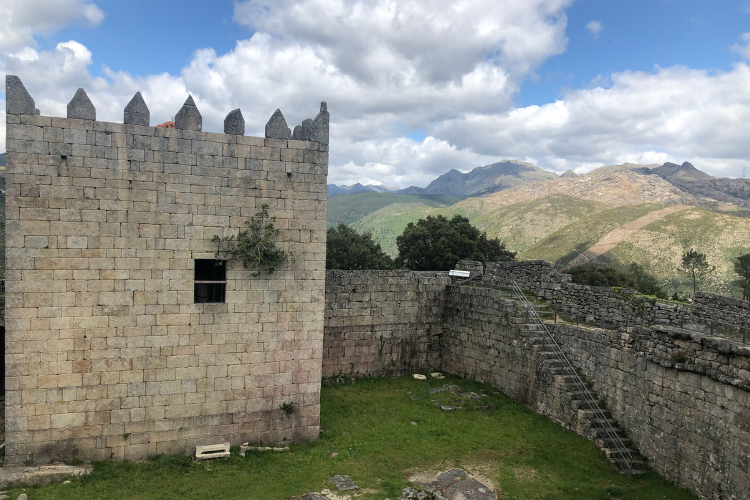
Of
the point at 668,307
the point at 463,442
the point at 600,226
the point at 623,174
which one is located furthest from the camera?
the point at 623,174

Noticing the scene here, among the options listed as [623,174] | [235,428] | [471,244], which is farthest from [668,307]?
[623,174]

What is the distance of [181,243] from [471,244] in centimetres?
3392

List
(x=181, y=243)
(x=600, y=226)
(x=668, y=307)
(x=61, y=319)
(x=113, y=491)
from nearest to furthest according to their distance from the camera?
(x=113, y=491), (x=61, y=319), (x=181, y=243), (x=668, y=307), (x=600, y=226)

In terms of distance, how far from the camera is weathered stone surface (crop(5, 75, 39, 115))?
30.9 feet

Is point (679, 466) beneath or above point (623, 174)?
beneath

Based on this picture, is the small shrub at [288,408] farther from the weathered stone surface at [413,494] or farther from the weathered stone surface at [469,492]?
the weathered stone surface at [469,492]

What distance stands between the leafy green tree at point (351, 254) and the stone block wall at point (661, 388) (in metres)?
29.5

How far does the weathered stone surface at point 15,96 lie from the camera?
371 inches

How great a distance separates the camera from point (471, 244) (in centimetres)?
4181

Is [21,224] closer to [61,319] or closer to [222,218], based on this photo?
[61,319]

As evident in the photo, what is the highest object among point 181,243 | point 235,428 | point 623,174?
point 623,174

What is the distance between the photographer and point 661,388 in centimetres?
1095

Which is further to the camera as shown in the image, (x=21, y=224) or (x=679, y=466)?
(x=679, y=466)

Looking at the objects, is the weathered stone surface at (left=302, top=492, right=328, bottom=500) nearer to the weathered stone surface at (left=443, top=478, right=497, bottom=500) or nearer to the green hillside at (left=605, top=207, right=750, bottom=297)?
the weathered stone surface at (left=443, top=478, right=497, bottom=500)
